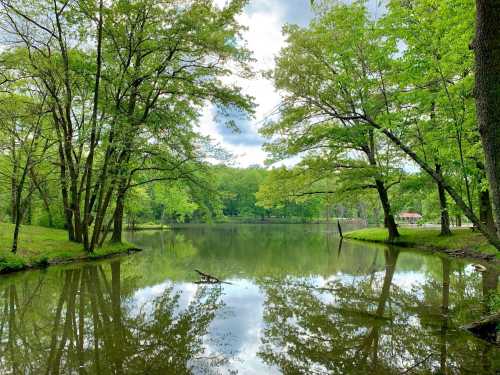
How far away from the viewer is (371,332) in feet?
20.5

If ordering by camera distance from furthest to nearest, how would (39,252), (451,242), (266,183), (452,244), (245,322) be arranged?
1. (266,183)
2. (451,242)
3. (452,244)
4. (39,252)
5. (245,322)

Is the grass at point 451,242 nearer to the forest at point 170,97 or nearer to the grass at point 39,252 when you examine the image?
the forest at point 170,97

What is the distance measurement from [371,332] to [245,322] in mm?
2549

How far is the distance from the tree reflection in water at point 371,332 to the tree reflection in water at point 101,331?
1.40 meters

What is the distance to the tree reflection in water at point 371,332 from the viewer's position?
4.86m

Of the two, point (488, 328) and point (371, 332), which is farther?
point (371, 332)

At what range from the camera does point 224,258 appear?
16.6 metres

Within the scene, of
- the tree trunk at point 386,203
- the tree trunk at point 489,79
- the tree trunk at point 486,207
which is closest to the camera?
the tree trunk at point 489,79

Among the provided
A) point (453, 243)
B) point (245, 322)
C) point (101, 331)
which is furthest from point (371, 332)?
point (453, 243)

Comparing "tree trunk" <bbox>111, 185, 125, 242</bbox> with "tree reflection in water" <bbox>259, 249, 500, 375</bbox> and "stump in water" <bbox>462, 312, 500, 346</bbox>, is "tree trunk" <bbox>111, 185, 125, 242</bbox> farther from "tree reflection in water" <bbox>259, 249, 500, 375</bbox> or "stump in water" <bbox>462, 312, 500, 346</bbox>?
"stump in water" <bbox>462, 312, 500, 346</bbox>

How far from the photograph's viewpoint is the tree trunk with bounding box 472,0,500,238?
2.90 meters

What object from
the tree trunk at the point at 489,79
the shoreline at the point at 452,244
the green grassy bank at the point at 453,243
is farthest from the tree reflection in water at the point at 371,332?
the green grassy bank at the point at 453,243

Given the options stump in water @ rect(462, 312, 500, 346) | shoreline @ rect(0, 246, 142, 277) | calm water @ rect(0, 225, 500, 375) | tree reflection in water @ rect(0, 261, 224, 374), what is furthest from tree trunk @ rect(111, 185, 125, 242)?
stump in water @ rect(462, 312, 500, 346)

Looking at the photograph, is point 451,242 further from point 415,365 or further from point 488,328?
point 415,365
